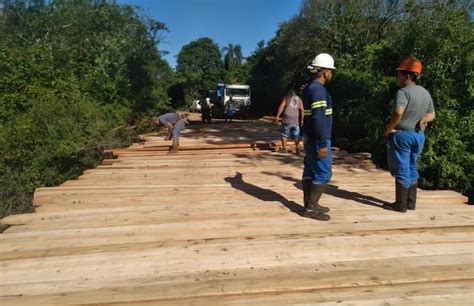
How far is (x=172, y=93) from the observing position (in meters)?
53.1

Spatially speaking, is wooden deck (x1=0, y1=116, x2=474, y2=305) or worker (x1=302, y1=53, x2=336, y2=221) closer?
wooden deck (x1=0, y1=116, x2=474, y2=305)

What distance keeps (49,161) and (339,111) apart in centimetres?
818

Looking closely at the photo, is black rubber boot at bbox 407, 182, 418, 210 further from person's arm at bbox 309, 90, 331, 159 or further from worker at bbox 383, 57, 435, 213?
person's arm at bbox 309, 90, 331, 159

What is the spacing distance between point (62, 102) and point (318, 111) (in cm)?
1044

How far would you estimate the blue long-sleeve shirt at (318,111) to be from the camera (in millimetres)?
4133

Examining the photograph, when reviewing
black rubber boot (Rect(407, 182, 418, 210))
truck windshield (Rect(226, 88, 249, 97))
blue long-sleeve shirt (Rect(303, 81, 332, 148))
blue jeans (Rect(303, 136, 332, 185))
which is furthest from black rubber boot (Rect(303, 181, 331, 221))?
truck windshield (Rect(226, 88, 249, 97))

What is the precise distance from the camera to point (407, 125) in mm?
4559

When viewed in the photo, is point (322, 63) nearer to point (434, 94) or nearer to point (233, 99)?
point (434, 94)

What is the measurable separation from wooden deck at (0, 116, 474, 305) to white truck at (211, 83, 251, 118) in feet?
79.1

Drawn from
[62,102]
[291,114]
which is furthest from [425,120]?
[62,102]

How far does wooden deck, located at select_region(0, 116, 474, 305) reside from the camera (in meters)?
2.85

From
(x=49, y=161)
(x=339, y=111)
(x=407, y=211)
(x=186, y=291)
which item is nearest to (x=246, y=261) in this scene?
(x=186, y=291)

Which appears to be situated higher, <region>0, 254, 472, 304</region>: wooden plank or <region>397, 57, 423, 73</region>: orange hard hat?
<region>397, 57, 423, 73</region>: orange hard hat

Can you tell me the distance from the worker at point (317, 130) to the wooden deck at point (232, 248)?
28 centimetres
